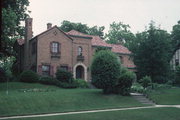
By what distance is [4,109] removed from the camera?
16859 mm

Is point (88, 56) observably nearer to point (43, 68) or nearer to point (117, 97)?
point (43, 68)

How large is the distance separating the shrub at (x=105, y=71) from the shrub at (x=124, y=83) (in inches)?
33.6

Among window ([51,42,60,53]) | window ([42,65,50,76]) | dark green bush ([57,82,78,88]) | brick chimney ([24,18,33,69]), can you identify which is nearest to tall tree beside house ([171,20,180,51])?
window ([51,42,60,53])

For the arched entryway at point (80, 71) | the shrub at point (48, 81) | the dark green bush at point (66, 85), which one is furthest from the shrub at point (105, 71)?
the arched entryway at point (80, 71)

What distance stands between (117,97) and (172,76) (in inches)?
632

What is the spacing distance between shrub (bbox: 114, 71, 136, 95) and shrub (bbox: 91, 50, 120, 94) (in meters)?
0.85

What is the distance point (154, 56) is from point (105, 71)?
1100cm

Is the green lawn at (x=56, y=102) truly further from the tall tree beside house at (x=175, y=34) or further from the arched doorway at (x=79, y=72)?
the tall tree beside house at (x=175, y=34)

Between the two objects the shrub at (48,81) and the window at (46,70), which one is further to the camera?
the window at (46,70)

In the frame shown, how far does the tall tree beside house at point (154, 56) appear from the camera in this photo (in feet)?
109

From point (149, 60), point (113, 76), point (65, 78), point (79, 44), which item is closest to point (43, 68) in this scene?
point (65, 78)

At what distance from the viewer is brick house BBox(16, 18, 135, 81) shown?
3372cm

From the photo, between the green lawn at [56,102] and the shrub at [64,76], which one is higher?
the shrub at [64,76]

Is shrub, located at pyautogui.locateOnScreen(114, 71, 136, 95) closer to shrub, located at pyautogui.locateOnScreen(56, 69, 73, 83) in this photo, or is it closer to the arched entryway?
shrub, located at pyautogui.locateOnScreen(56, 69, 73, 83)
